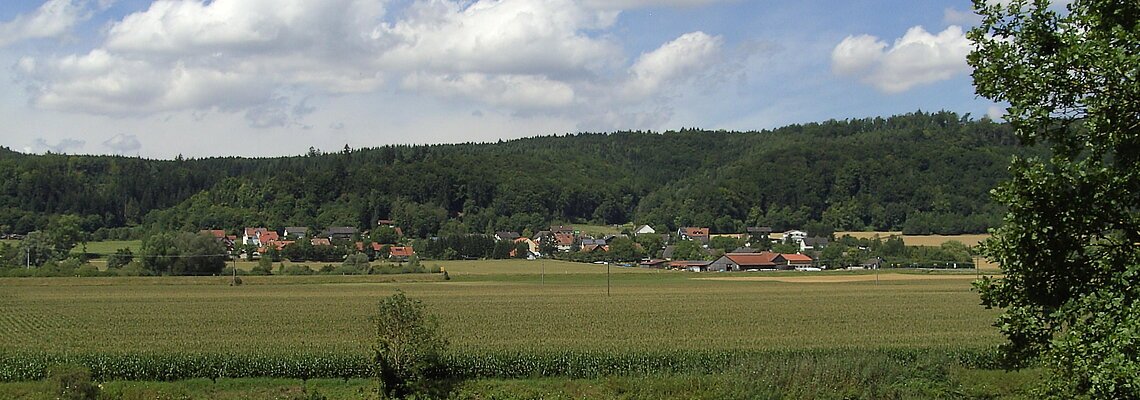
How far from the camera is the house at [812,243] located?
153m

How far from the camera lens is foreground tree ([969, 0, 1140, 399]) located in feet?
34.3

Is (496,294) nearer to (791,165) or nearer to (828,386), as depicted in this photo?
(828,386)

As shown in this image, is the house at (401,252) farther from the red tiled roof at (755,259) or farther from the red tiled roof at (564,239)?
the red tiled roof at (755,259)

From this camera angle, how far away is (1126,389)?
33.3 ft

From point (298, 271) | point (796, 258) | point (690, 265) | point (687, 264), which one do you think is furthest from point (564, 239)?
point (298, 271)

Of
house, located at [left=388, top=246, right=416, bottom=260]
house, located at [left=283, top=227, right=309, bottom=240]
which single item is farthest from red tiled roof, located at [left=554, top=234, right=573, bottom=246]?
house, located at [left=283, top=227, right=309, bottom=240]

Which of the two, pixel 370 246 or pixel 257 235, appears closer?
pixel 370 246

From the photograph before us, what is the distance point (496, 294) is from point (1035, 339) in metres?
58.8

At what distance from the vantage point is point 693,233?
7111 inches

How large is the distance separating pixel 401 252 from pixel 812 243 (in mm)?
65210

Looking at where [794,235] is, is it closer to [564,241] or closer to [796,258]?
[564,241]

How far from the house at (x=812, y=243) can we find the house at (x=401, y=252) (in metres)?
58.9

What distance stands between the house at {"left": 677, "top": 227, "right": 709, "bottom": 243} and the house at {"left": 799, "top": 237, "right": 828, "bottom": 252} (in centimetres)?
1948

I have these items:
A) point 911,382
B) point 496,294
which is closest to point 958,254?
point 496,294
